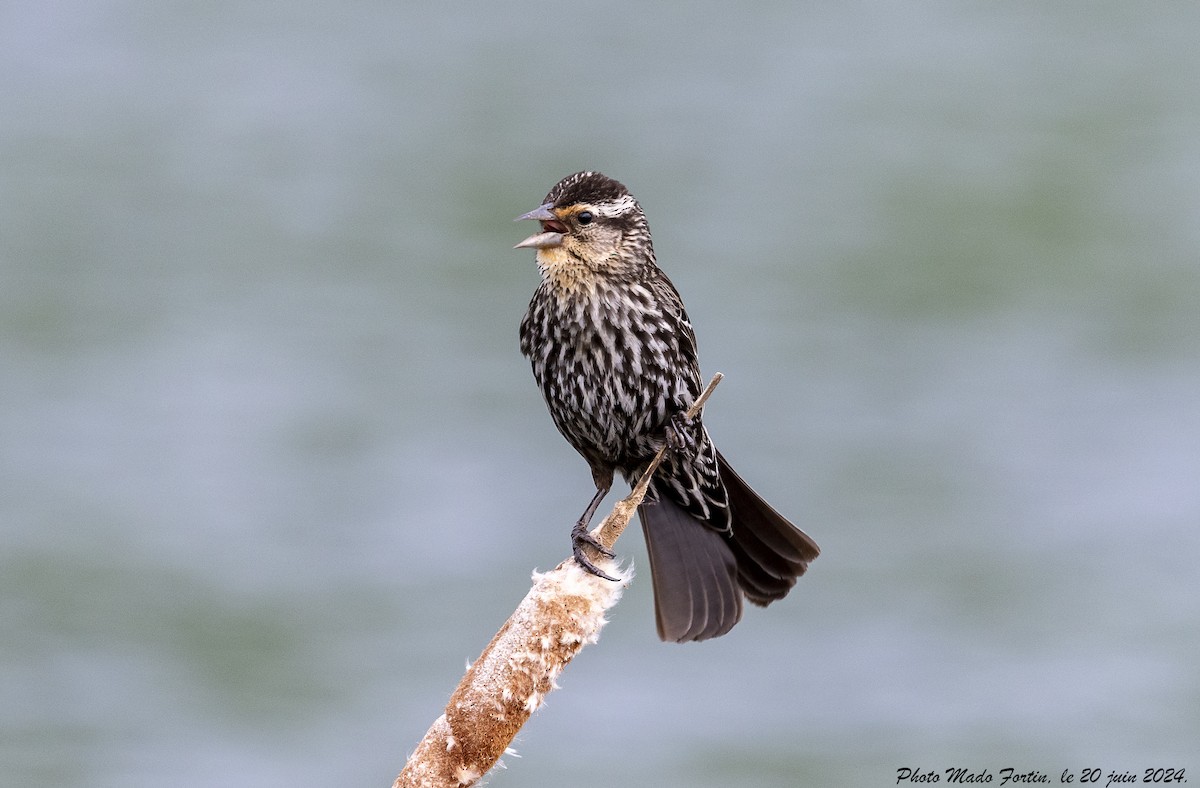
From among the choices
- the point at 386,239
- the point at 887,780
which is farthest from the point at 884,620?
the point at 386,239

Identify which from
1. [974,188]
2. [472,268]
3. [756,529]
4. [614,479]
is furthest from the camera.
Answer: [974,188]

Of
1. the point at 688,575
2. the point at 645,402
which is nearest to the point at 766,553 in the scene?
the point at 688,575

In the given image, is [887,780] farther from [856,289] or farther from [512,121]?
[512,121]

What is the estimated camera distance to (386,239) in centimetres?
1281

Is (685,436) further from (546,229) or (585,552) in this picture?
(585,552)

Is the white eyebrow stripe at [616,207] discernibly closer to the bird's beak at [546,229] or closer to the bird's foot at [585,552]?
the bird's beak at [546,229]

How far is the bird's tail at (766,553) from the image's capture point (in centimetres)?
458

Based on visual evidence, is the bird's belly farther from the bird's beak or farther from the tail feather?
the bird's beak

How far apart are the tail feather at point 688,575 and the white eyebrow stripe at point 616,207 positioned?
2.55ft

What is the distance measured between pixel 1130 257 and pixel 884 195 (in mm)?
1816

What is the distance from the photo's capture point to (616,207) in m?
4.56

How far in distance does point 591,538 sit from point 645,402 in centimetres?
106

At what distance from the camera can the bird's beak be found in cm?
434

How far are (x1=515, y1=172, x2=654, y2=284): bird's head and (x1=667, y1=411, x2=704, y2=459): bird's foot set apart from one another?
1.43 feet
